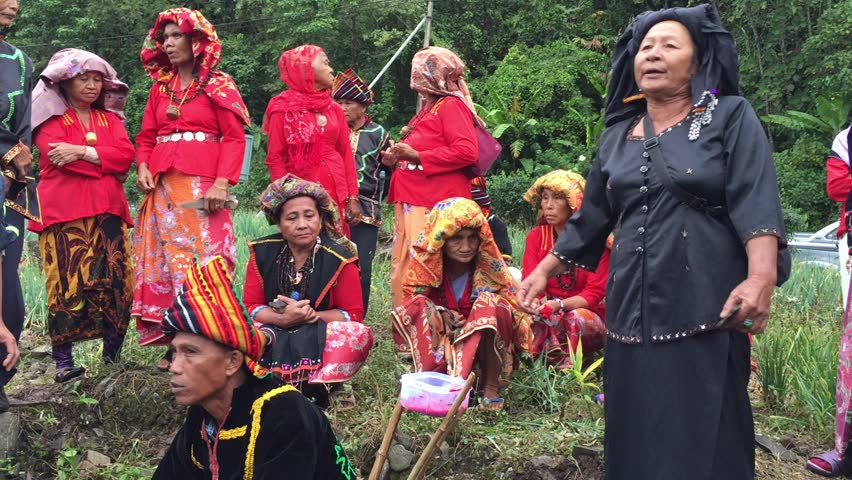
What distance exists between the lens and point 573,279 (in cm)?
551

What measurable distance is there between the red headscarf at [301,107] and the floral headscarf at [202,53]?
0.69 metres

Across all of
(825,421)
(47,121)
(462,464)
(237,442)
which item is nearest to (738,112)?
(237,442)

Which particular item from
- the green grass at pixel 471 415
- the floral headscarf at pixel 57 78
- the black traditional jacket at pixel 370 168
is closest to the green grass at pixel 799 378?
the green grass at pixel 471 415

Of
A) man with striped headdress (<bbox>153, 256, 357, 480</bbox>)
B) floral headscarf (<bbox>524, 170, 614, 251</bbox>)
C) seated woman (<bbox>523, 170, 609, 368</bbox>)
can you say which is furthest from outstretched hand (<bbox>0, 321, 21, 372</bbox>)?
floral headscarf (<bbox>524, 170, 614, 251</bbox>)

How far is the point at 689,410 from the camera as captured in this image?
288 centimetres

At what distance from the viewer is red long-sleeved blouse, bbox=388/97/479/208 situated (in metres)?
5.82

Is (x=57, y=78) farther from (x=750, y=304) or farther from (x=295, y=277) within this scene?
(x=750, y=304)

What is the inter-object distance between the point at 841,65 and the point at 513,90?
621 cm

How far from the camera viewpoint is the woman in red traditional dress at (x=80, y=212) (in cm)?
500

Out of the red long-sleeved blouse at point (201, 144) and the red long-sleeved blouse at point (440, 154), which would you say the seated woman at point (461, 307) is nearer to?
the red long-sleeved blouse at point (440, 154)

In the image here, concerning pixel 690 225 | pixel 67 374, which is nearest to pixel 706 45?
pixel 690 225

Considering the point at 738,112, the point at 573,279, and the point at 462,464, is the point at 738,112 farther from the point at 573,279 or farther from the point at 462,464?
Result: the point at 573,279

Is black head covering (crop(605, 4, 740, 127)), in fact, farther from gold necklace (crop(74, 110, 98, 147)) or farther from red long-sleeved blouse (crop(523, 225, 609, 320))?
gold necklace (crop(74, 110, 98, 147))

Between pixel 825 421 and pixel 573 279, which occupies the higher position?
pixel 573 279
